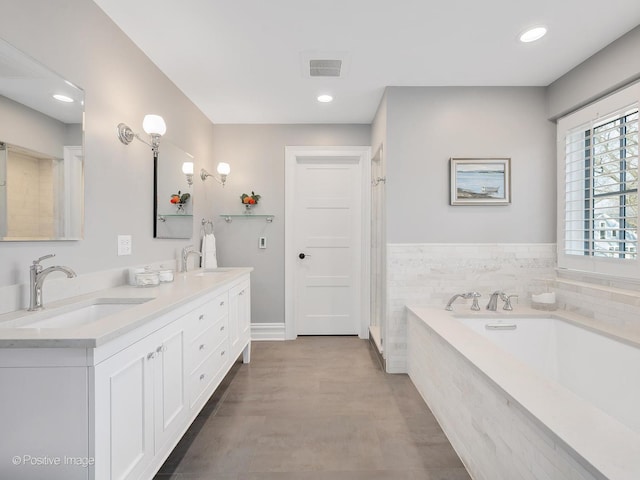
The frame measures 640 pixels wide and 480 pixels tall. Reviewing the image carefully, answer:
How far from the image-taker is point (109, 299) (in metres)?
1.71

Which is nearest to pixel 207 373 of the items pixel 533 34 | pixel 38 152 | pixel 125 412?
pixel 125 412

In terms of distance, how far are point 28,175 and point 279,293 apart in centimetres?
270

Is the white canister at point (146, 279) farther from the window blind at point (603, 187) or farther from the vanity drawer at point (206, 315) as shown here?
the window blind at point (603, 187)

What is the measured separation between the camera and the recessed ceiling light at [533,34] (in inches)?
83.9

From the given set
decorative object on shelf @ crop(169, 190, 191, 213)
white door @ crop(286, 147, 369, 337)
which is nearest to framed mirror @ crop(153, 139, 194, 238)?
decorative object on shelf @ crop(169, 190, 191, 213)

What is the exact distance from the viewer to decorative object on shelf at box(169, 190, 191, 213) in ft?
9.49

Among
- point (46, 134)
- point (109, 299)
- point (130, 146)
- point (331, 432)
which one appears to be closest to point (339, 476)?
point (331, 432)

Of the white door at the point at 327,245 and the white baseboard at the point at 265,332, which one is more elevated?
the white door at the point at 327,245

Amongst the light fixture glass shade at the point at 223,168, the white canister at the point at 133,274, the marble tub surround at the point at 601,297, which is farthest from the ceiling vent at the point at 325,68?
the marble tub surround at the point at 601,297

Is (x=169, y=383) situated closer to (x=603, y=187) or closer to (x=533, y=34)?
(x=533, y=34)

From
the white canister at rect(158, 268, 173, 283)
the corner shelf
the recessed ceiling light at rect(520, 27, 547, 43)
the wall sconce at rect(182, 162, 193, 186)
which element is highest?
the recessed ceiling light at rect(520, 27, 547, 43)

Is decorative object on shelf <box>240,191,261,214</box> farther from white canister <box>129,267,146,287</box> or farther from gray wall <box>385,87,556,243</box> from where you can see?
white canister <box>129,267,146,287</box>

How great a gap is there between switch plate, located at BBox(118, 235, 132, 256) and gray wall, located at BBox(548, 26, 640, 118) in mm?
3301

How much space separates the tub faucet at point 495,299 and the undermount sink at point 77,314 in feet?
8.09
